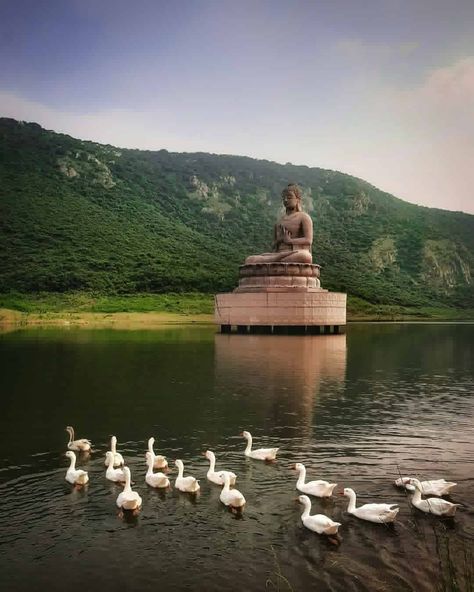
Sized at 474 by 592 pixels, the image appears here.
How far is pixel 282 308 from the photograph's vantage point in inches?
1763

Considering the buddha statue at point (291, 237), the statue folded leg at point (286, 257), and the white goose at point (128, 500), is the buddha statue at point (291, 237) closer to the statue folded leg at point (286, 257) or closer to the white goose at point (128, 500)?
the statue folded leg at point (286, 257)

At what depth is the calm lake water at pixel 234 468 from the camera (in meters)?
8.18

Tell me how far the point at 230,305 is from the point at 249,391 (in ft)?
85.8

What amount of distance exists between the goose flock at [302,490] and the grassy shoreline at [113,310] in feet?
150

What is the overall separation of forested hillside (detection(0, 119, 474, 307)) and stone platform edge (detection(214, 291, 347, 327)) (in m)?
30.7

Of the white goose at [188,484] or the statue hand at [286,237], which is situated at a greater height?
the statue hand at [286,237]

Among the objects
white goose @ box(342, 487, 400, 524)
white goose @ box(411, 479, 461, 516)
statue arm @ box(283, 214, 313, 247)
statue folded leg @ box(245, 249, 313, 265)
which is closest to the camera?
white goose @ box(342, 487, 400, 524)

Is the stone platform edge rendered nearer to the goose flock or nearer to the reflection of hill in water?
the reflection of hill in water

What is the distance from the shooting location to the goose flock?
9.43m

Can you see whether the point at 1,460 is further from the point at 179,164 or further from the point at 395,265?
the point at 179,164

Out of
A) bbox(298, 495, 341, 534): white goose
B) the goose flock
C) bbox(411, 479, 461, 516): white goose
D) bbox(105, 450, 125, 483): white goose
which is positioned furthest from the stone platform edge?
bbox(298, 495, 341, 534): white goose

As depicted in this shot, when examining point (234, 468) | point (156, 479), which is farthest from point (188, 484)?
point (234, 468)

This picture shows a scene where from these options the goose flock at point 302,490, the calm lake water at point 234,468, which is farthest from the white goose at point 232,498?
the calm lake water at point 234,468

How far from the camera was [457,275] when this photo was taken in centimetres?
11325
